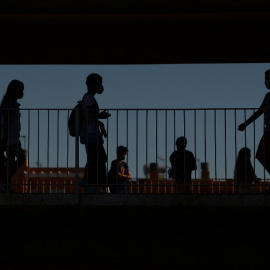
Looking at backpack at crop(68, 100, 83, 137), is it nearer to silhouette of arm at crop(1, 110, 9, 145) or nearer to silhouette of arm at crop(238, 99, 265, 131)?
silhouette of arm at crop(1, 110, 9, 145)

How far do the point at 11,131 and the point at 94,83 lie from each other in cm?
131

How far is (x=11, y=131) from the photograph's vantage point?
10.6m

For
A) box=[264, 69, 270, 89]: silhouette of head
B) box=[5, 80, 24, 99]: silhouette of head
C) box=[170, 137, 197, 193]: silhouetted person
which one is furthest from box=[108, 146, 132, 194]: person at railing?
box=[264, 69, 270, 89]: silhouette of head

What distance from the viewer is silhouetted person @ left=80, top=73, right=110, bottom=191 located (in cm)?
1034

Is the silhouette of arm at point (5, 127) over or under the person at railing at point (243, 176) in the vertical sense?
over

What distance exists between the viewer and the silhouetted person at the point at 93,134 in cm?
1034

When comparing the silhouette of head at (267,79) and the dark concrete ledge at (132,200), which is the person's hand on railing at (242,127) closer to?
the silhouette of head at (267,79)

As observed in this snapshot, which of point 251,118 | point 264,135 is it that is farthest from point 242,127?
point 264,135
